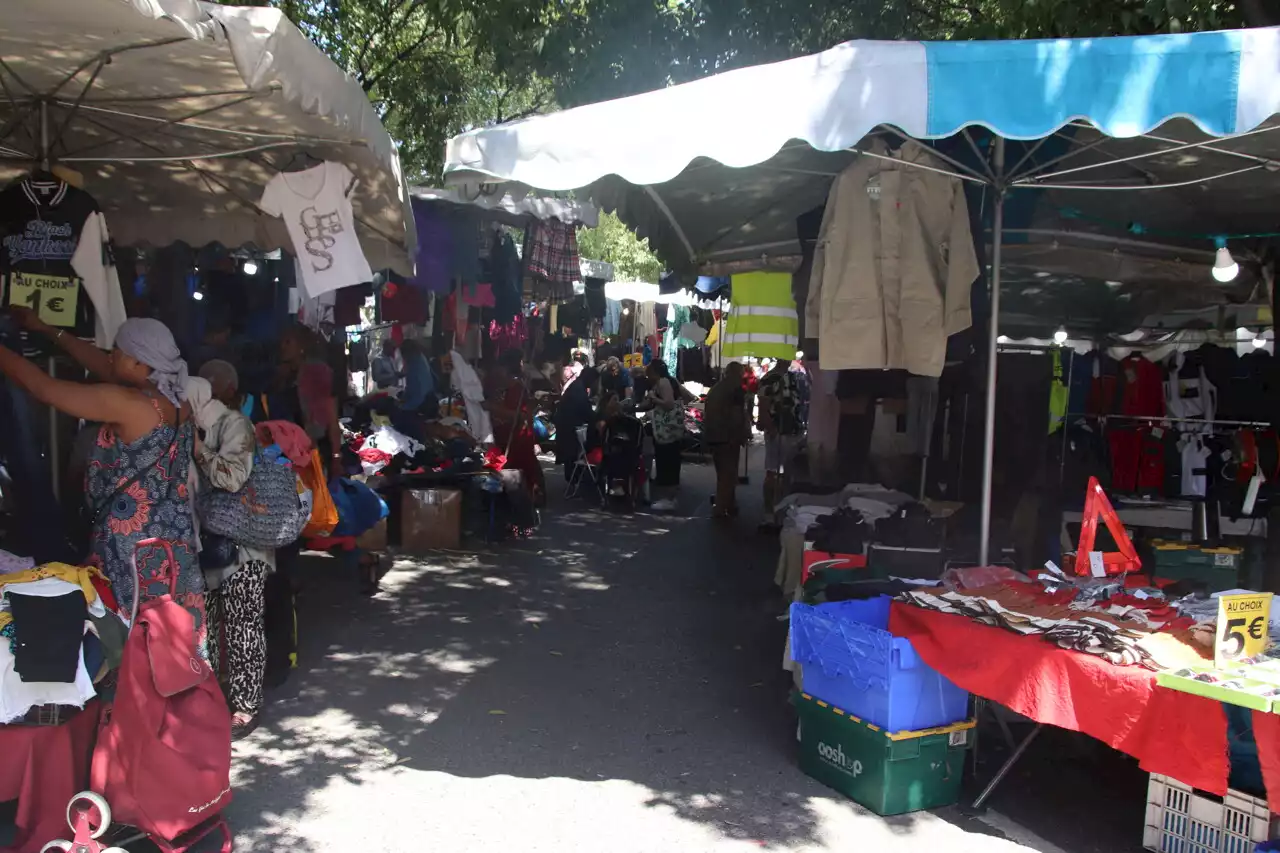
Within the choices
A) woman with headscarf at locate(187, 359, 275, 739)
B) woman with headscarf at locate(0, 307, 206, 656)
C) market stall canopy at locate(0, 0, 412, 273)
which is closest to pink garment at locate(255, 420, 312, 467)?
woman with headscarf at locate(187, 359, 275, 739)

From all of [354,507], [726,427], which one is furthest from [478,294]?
[354,507]

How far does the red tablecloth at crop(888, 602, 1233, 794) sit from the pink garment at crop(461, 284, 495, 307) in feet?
25.2

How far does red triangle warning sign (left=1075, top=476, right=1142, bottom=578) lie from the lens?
4.79 m

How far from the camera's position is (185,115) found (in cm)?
555

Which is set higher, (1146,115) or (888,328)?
(1146,115)

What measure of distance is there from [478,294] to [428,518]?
2987mm

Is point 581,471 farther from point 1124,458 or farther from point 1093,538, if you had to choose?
point 1093,538

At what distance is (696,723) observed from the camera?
5.54 meters

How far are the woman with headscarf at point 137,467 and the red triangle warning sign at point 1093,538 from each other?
4016 mm

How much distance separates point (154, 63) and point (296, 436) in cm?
196

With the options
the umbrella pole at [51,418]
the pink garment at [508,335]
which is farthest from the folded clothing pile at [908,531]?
the pink garment at [508,335]

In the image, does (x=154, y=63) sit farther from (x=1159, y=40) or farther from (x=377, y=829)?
(x=1159, y=40)

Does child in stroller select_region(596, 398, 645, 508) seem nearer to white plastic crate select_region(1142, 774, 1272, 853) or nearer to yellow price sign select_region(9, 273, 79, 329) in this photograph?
yellow price sign select_region(9, 273, 79, 329)

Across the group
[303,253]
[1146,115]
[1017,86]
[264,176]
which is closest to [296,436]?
[303,253]
